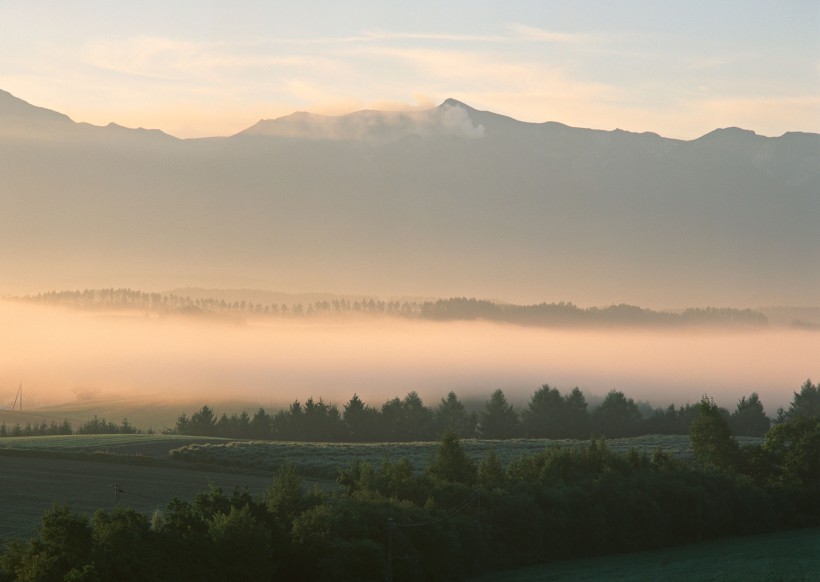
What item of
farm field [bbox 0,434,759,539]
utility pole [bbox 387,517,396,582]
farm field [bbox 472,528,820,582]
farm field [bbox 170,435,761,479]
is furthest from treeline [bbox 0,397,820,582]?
farm field [bbox 170,435,761,479]

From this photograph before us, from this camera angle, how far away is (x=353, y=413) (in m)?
191

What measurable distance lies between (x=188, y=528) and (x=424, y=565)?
16604mm

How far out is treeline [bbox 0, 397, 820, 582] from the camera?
63688 mm

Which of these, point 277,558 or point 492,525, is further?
point 492,525

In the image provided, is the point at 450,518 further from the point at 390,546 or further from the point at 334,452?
the point at 334,452

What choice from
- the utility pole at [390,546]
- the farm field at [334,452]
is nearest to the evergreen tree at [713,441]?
the farm field at [334,452]

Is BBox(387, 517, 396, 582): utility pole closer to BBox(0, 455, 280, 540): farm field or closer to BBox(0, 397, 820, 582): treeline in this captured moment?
BBox(0, 397, 820, 582): treeline

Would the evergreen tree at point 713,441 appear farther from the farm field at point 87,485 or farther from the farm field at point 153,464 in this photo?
the farm field at point 87,485

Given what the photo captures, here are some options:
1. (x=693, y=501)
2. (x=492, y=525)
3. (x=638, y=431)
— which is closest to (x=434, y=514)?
(x=492, y=525)

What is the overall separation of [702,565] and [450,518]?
17.1 metres

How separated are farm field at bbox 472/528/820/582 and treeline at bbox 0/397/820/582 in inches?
128

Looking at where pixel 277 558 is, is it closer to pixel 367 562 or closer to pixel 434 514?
pixel 367 562

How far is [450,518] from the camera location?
3354 inches

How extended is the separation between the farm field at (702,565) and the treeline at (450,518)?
3260mm
